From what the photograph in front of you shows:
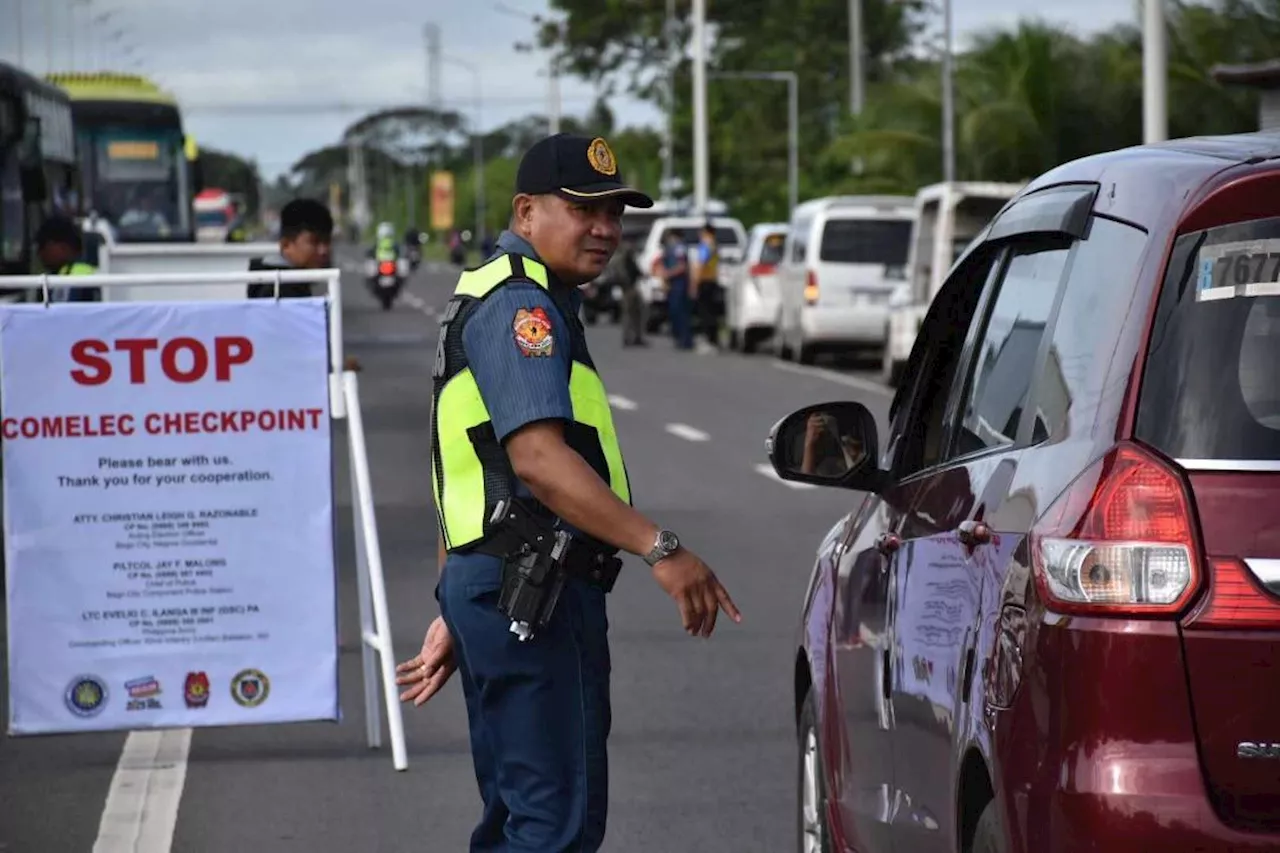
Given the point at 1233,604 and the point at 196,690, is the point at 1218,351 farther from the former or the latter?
the point at 196,690

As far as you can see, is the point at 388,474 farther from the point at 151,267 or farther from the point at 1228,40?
the point at 1228,40

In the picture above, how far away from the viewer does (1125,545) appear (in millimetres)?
3500

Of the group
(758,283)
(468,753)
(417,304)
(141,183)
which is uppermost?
(141,183)

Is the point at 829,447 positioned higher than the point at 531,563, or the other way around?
the point at 829,447

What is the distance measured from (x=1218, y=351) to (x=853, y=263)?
2632cm

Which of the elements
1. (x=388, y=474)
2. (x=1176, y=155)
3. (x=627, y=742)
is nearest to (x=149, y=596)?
(x=627, y=742)

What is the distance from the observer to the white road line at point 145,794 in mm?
7113

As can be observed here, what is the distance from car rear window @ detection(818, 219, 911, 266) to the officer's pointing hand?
25.4 metres

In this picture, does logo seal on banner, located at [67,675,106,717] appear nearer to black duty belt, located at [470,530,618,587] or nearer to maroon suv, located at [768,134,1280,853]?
black duty belt, located at [470,530,618,587]

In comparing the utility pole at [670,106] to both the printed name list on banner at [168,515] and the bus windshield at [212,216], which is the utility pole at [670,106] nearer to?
the bus windshield at [212,216]

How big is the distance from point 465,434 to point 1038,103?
35.7 metres

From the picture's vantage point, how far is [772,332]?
36.9m

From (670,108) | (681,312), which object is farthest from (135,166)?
(670,108)

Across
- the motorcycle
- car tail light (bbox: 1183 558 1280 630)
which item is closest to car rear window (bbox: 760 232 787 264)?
the motorcycle
